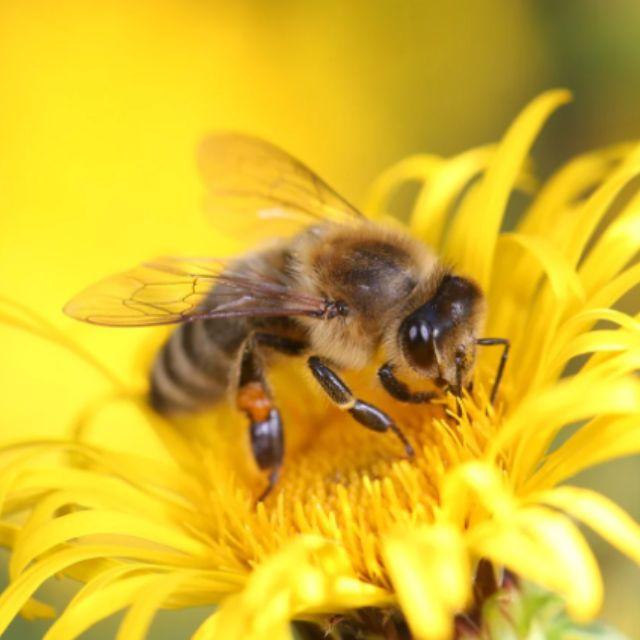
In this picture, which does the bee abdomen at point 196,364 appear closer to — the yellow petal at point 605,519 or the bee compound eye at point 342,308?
the bee compound eye at point 342,308

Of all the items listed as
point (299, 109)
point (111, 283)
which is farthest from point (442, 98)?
point (111, 283)

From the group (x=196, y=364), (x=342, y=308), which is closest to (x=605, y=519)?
(x=342, y=308)

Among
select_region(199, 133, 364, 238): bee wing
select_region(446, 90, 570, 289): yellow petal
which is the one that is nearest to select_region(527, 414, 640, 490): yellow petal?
select_region(446, 90, 570, 289): yellow petal

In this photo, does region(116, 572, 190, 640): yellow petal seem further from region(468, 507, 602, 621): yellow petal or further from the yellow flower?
region(468, 507, 602, 621): yellow petal

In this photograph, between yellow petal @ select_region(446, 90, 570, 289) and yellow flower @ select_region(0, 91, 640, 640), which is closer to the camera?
yellow flower @ select_region(0, 91, 640, 640)

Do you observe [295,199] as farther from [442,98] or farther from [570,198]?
[442,98]

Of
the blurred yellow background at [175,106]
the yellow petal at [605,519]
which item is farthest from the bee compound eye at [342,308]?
the blurred yellow background at [175,106]
